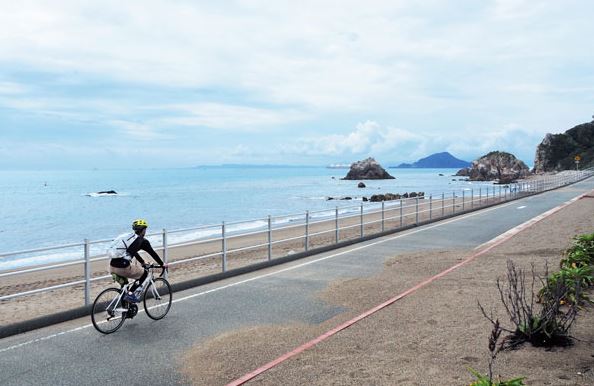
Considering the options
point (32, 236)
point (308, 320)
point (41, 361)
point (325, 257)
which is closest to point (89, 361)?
point (41, 361)

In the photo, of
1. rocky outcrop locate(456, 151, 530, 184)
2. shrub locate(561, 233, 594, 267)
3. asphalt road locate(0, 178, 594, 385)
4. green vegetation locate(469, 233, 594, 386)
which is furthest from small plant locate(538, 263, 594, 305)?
rocky outcrop locate(456, 151, 530, 184)

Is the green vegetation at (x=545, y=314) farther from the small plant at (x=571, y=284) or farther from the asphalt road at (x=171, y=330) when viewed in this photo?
the asphalt road at (x=171, y=330)

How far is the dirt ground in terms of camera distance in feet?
18.9

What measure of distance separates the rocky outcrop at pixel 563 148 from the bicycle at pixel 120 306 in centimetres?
15329

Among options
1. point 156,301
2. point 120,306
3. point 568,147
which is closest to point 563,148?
point 568,147

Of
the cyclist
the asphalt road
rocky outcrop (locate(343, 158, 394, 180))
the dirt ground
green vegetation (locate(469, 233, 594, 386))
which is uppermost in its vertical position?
rocky outcrop (locate(343, 158, 394, 180))

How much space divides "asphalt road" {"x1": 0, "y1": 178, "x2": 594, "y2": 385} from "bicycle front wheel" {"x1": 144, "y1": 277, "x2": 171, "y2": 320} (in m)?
0.14

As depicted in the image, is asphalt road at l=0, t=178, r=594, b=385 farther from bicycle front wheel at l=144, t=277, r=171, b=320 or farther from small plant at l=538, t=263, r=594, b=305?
small plant at l=538, t=263, r=594, b=305

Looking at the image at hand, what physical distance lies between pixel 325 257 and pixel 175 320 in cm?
721

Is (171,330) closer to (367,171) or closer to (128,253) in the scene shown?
(128,253)

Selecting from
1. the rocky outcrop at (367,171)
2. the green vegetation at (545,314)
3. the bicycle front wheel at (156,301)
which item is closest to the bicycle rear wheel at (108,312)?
the bicycle front wheel at (156,301)

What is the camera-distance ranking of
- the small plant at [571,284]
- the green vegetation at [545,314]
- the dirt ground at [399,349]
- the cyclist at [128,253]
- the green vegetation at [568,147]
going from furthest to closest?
the green vegetation at [568,147], the cyclist at [128,253], the small plant at [571,284], the green vegetation at [545,314], the dirt ground at [399,349]

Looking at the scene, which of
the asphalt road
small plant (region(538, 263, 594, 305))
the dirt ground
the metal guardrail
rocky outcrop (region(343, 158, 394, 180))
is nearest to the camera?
the dirt ground

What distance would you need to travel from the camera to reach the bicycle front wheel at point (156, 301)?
28.0 feet
